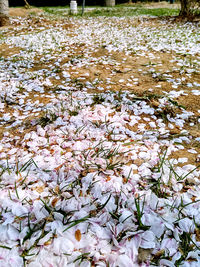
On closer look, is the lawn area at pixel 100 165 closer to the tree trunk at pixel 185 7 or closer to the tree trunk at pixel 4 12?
the tree trunk at pixel 4 12

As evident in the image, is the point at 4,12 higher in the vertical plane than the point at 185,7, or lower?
lower

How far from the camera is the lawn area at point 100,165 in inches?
46.8

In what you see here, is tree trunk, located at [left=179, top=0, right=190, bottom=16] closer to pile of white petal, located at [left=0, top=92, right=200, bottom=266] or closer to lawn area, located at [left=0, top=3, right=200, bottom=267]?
lawn area, located at [left=0, top=3, right=200, bottom=267]

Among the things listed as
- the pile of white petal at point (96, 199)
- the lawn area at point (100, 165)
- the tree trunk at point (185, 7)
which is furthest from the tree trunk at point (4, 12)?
the pile of white petal at point (96, 199)

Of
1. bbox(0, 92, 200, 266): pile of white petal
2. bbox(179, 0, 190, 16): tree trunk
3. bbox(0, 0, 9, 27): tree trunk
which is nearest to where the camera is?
bbox(0, 92, 200, 266): pile of white petal

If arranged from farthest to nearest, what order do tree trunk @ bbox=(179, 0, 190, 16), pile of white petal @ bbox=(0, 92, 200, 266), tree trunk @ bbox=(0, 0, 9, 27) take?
tree trunk @ bbox=(179, 0, 190, 16) → tree trunk @ bbox=(0, 0, 9, 27) → pile of white petal @ bbox=(0, 92, 200, 266)

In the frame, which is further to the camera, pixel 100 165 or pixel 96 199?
pixel 100 165

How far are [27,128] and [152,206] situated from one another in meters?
1.51

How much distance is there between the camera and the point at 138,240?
3.92ft

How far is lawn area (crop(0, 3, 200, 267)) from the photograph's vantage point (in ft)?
3.90

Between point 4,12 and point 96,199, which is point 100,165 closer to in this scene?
point 96,199

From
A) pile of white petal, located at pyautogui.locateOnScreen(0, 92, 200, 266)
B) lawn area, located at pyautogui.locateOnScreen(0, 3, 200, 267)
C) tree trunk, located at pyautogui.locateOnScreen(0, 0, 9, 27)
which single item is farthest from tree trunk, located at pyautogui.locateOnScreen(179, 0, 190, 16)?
pile of white petal, located at pyautogui.locateOnScreen(0, 92, 200, 266)

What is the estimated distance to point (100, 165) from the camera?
1.73 m

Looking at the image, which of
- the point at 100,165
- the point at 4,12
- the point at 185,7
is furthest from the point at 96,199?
the point at 185,7
